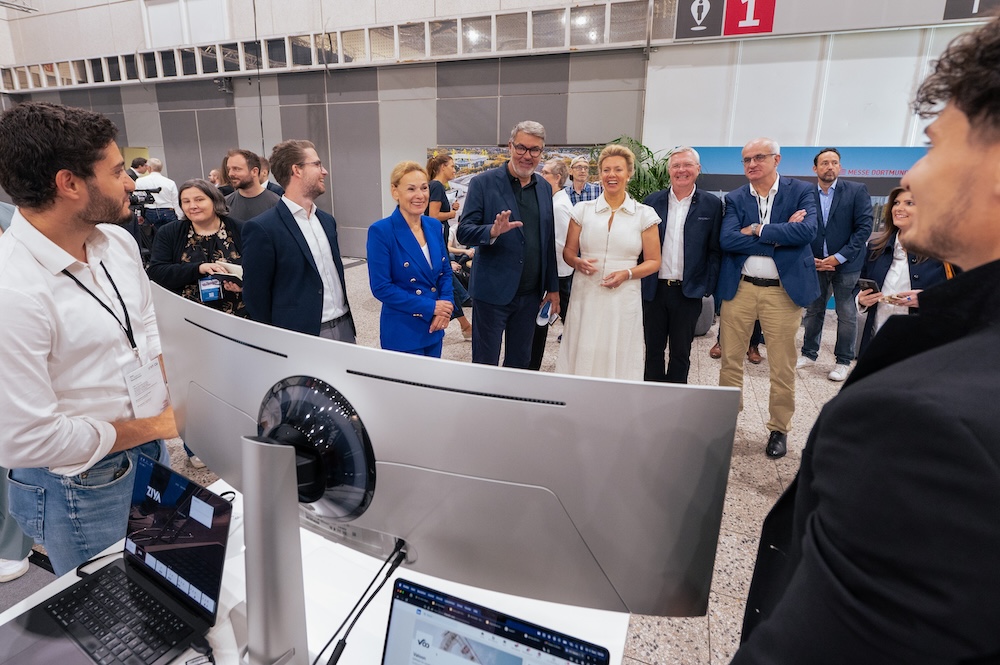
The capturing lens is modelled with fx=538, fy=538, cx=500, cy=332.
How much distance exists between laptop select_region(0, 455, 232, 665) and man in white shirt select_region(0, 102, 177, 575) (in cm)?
20

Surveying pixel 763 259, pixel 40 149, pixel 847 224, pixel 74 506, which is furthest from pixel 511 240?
pixel 847 224

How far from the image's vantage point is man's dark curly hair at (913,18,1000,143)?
1.72 feet

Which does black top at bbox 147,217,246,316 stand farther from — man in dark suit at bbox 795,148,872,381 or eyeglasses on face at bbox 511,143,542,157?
man in dark suit at bbox 795,148,872,381

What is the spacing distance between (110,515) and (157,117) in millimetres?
10564

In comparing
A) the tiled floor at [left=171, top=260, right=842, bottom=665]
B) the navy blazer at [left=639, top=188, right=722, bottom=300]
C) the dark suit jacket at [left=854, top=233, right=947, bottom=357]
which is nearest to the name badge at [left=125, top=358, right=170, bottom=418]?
the tiled floor at [left=171, top=260, right=842, bottom=665]

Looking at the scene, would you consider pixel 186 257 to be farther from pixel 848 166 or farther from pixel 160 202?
pixel 848 166

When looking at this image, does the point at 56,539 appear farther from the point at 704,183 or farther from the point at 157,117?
the point at 157,117

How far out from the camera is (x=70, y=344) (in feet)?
3.85

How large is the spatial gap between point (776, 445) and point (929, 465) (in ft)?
9.33

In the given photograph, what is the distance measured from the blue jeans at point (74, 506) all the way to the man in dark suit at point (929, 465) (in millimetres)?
1388

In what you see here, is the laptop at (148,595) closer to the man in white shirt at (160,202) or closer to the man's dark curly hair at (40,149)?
the man's dark curly hair at (40,149)

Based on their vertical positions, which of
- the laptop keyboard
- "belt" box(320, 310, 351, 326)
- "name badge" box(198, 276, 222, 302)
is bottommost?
the laptop keyboard

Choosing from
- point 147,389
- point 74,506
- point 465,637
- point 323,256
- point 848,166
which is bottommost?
point 74,506

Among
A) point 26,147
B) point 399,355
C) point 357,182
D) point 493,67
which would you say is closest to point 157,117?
point 357,182
